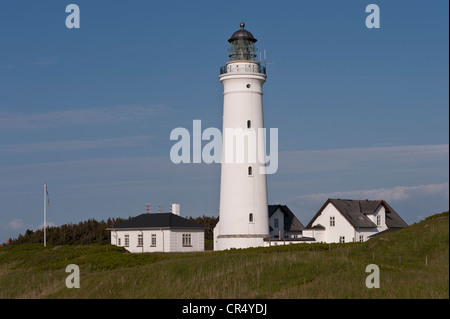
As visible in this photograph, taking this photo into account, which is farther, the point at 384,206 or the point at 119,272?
the point at 384,206

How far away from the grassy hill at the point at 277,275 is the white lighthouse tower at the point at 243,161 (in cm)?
1268

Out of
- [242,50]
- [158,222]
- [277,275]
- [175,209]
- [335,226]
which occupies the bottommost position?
[277,275]

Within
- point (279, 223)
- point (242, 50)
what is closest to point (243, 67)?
point (242, 50)

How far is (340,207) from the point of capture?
62.1 m

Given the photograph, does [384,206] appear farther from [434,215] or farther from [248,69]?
[434,215]

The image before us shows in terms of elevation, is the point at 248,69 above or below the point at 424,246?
above

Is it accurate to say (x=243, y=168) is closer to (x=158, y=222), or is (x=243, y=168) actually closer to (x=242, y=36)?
(x=242, y=36)

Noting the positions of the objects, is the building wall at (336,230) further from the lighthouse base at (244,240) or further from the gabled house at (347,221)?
the lighthouse base at (244,240)

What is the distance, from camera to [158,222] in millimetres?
62531

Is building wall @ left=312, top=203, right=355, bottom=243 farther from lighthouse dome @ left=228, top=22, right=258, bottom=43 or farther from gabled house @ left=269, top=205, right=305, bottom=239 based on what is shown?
lighthouse dome @ left=228, top=22, right=258, bottom=43

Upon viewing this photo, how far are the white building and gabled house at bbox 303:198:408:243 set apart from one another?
10.1 meters

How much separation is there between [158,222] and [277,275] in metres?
34.4
